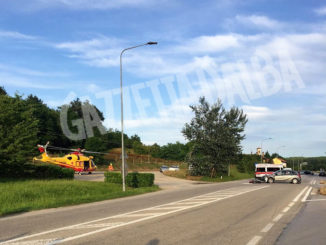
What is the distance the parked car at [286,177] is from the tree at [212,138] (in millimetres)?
9192

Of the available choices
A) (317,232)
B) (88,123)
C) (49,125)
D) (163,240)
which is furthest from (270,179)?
(88,123)

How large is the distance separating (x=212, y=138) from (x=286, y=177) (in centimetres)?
1162

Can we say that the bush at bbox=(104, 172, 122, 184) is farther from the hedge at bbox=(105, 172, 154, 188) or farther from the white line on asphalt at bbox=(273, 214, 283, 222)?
the white line on asphalt at bbox=(273, 214, 283, 222)

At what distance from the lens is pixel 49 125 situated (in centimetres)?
7469

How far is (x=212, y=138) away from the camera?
4625cm

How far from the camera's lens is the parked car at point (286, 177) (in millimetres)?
37469

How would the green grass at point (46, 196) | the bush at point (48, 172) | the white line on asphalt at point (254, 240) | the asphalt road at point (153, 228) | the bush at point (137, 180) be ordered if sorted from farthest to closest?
the bush at point (48, 172) → the bush at point (137, 180) → the green grass at point (46, 196) → the asphalt road at point (153, 228) → the white line on asphalt at point (254, 240)

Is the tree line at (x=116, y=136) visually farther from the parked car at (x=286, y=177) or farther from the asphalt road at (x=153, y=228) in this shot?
the asphalt road at (x=153, y=228)

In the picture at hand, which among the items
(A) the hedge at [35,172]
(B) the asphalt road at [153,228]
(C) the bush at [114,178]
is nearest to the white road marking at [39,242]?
(B) the asphalt road at [153,228]

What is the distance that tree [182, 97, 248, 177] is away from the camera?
46.5 meters

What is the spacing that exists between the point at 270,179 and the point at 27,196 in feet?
92.8

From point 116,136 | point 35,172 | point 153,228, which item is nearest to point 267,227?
point 153,228

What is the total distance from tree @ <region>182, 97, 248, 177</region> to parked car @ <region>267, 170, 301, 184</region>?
919 centimetres

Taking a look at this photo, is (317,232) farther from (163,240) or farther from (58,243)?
(58,243)
